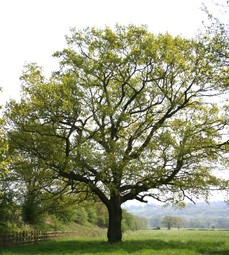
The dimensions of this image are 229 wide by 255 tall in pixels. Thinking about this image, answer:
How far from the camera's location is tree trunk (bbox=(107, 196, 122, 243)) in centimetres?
3186

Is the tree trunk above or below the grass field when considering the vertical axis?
above

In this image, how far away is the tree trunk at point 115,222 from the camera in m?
31.9

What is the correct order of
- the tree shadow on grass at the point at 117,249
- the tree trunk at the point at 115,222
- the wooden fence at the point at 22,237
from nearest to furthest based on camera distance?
the tree shadow on grass at the point at 117,249
the wooden fence at the point at 22,237
the tree trunk at the point at 115,222

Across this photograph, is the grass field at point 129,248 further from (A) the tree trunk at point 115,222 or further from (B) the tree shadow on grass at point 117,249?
(A) the tree trunk at point 115,222

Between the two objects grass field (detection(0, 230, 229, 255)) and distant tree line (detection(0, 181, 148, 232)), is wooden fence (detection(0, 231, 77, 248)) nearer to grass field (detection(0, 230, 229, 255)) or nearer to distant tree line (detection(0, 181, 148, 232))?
distant tree line (detection(0, 181, 148, 232))

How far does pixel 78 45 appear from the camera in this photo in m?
33.8

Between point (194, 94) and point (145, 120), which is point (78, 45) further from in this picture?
point (194, 94)

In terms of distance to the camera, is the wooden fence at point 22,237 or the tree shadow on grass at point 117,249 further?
the wooden fence at point 22,237

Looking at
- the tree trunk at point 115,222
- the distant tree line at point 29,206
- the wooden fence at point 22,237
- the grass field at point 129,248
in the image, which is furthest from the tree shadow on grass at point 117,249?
the distant tree line at point 29,206

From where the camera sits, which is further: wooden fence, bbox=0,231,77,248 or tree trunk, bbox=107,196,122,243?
tree trunk, bbox=107,196,122,243

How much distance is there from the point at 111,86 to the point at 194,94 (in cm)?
842

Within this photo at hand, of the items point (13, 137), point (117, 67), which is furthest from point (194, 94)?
point (13, 137)

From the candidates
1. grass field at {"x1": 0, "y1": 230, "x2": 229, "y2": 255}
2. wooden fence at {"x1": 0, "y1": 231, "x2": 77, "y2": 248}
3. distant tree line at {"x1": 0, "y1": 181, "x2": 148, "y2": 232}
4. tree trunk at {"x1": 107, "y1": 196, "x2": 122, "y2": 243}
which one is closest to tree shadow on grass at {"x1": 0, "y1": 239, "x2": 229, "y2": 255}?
grass field at {"x1": 0, "y1": 230, "x2": 229, "y2": 255}

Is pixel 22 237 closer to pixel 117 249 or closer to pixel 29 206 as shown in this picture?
pixel 29 206
